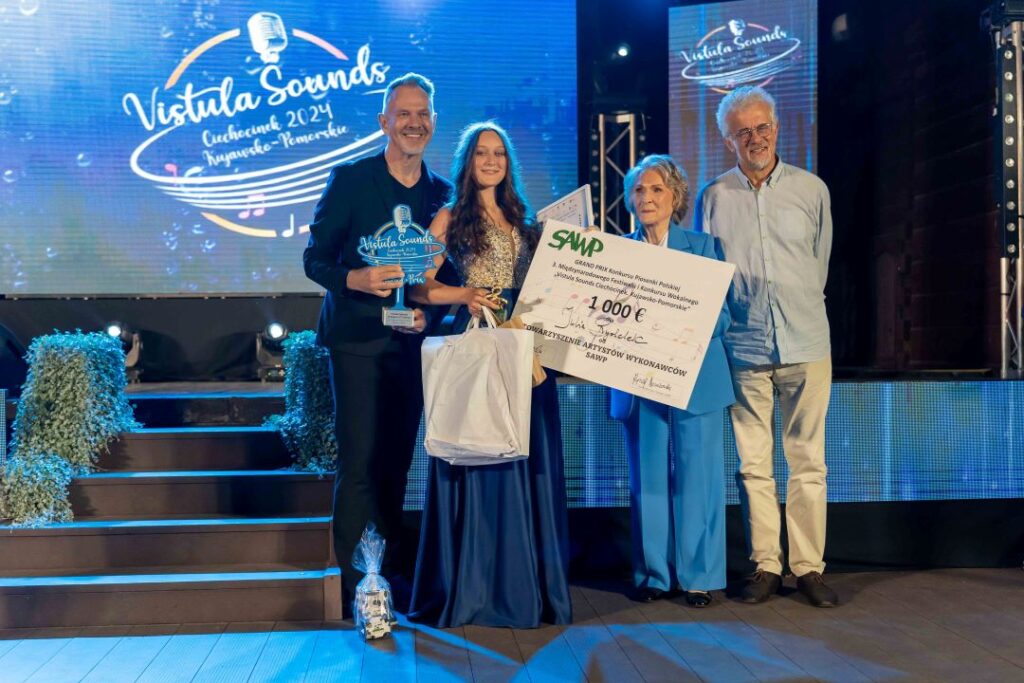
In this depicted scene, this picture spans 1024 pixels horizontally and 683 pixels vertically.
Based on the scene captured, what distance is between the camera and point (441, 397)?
296 cm

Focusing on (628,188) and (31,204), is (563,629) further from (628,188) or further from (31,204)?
(31,204)

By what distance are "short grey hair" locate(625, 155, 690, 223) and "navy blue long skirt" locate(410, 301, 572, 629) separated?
772 millimetres

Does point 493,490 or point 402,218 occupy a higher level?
point 402,218

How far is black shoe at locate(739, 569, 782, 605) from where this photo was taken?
3.35 metres

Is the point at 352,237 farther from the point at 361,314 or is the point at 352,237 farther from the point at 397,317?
the point at 397,317

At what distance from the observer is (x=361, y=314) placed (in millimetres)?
3244

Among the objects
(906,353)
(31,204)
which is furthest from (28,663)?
(906,353)

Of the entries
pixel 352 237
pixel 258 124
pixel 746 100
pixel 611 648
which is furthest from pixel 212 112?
pixel 611 648

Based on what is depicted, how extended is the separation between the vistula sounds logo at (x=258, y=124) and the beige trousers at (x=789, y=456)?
13.4 ft

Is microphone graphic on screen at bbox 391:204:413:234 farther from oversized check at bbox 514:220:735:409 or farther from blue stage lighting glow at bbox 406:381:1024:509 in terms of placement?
blue stage lighting glow at bbox 406:381:1024:509

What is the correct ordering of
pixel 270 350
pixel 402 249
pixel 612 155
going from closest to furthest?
pixel 402 249
pixel 270 350
pixel 612 155

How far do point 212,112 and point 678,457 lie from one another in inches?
183

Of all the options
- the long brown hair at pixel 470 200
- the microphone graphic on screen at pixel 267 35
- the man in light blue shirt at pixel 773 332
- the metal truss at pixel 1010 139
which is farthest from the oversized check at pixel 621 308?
the microphone graphic on screen at pixel 267 35

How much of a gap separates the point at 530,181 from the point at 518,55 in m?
0.90
